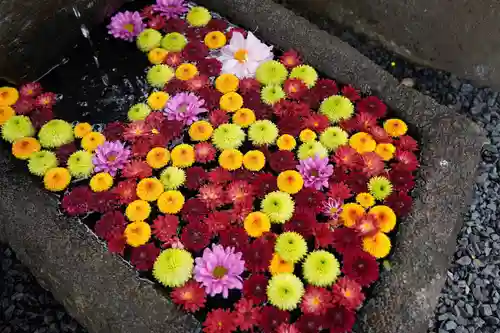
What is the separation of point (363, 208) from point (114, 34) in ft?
4.72

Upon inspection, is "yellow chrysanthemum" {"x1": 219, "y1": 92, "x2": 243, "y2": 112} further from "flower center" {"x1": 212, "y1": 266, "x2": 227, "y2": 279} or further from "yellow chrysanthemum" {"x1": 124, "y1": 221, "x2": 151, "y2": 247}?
"flower center" {"x1": 212, "y1": 266, "x2": 227, "y2": 279}

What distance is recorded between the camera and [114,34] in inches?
112

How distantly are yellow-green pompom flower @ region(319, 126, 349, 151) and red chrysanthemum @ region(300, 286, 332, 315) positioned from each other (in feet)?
2.05

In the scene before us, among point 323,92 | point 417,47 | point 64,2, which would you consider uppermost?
point 64,2

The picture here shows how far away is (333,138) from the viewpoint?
2410 mm

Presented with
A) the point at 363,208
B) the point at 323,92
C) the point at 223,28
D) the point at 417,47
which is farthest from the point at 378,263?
the point at 417,47

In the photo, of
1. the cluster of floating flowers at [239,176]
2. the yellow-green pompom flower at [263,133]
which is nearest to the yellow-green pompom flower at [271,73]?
the cluster of floating flowers at [239,176]

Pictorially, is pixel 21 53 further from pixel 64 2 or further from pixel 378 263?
pixel 378 263

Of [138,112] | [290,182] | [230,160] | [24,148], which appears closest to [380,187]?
[290,182]

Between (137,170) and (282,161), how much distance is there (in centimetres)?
56

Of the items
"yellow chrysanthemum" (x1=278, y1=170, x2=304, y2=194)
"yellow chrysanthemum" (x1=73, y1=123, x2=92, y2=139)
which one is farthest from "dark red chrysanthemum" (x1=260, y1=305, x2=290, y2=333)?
Answer: "yellow chrysanthemum" (x1=73, y1=123, x2=92, y2=139)

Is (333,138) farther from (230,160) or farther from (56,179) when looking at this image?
(56,179)

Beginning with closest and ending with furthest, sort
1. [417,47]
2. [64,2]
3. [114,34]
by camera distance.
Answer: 1. [64,2]
2. [114,34]
3. [417,47]

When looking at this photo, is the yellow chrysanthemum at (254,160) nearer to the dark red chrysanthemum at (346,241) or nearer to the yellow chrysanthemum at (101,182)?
the dark red chrysanthemum at (346,241)
